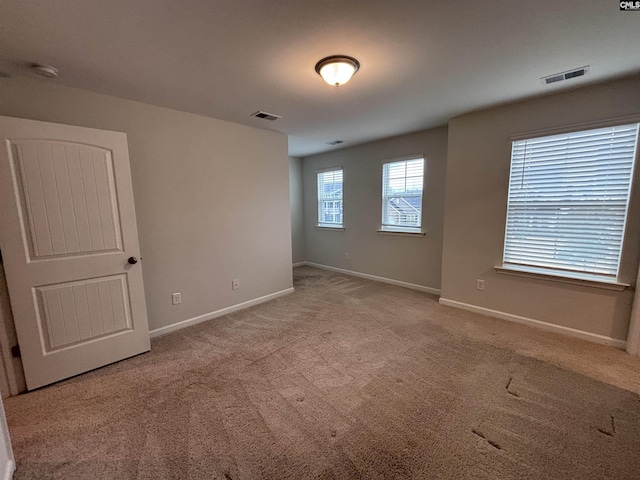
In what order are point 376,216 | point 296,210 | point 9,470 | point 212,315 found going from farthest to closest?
point 296,210
point 376,216
point 212,315
point 9,470

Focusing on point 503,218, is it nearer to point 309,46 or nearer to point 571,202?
point 571,202

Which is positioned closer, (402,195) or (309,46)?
(309,46)

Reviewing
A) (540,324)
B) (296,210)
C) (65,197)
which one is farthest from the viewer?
(296,210)

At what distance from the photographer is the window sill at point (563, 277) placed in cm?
246

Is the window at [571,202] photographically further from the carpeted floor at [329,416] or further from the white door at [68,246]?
the white door at [68,246]

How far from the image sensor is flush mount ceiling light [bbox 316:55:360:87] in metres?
1.88

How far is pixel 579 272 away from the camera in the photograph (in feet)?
8.79

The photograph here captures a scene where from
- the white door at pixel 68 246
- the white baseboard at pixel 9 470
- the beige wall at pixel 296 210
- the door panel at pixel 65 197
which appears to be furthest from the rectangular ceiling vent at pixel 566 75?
the white baseboard at pixel 9 470

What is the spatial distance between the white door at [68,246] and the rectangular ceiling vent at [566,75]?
3763mm

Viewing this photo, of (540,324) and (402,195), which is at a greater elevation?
(402,195)

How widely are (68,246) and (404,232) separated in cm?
412

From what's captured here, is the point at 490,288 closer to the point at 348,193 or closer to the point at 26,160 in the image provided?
the point at 348,193

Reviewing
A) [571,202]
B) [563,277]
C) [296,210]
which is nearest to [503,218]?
[571,202]

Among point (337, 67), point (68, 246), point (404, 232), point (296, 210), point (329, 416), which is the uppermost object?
point (337, 67)
